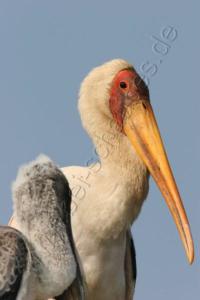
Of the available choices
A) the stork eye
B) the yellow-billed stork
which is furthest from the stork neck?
the stork eye

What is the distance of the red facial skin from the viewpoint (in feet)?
44.0

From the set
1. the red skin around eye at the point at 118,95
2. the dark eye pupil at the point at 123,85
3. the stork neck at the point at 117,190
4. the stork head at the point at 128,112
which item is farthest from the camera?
the dark eye pupil at the point at 123,85

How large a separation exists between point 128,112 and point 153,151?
21.4 inches

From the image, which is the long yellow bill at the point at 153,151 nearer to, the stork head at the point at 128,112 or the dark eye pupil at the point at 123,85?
the stork head at the point at 128,112

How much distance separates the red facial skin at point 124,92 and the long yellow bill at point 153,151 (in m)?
0.06

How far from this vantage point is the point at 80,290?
10.2 m

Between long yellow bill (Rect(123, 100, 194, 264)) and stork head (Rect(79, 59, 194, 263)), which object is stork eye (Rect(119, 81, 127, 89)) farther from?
long yellow bill (Rect(123, 100, 194, 264))

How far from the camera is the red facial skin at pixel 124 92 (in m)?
13.4

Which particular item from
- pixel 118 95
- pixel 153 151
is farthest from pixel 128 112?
pixel 153 151

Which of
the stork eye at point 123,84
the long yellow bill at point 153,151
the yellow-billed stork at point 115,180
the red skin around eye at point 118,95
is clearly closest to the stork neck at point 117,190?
the yellow-billed stork at point 115,180

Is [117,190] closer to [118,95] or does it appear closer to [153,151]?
[153,151]

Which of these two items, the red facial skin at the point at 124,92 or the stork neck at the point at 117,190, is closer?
the stork neck at the point at 117,190

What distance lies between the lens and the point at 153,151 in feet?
42.9

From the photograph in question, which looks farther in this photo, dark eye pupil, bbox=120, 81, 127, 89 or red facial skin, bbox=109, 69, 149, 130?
dark eye pupil, bbox=120, 81, 127, 89
